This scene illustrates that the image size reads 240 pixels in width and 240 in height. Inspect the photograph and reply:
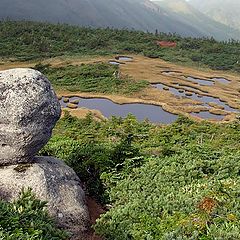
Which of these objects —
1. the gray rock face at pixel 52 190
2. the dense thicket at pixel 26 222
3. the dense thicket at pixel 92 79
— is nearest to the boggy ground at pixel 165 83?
the dense thicket at pixel 92 79

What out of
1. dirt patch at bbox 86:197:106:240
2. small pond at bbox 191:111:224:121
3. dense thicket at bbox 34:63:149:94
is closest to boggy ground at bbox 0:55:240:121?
small pond at bbox 191:111:224:121

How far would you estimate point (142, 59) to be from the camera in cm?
7850

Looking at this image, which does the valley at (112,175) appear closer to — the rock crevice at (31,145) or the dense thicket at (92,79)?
the rock crevice at (31,145)

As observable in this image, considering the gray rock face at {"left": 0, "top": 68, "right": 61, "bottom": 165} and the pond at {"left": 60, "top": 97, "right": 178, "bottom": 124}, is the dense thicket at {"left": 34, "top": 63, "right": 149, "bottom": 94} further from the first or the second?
the gray rock face at {"left": 0, "top": 68, "right": 61, "bottom": 165}

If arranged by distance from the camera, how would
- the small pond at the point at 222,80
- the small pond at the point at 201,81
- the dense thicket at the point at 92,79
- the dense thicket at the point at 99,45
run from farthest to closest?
the dense thicket at the point at 99,45 → the small pond at the point at 222,80 → the small pond at the point at 201,81 → the dense thicket at the point at 92,79

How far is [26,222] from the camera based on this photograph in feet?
39.3

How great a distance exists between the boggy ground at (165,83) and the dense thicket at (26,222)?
100ft

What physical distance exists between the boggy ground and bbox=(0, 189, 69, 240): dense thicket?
30528 mm

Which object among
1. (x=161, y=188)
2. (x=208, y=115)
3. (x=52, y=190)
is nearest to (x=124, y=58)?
(x=208, y=115)

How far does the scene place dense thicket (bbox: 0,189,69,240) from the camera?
10.6 m

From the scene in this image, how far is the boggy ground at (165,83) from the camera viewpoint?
1959 inches

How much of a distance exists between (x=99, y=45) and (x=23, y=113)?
73415 mm

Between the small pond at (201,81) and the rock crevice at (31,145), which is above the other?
the rock crevice at (31,145)

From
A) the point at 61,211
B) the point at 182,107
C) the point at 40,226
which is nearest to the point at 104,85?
the point at 182,107
